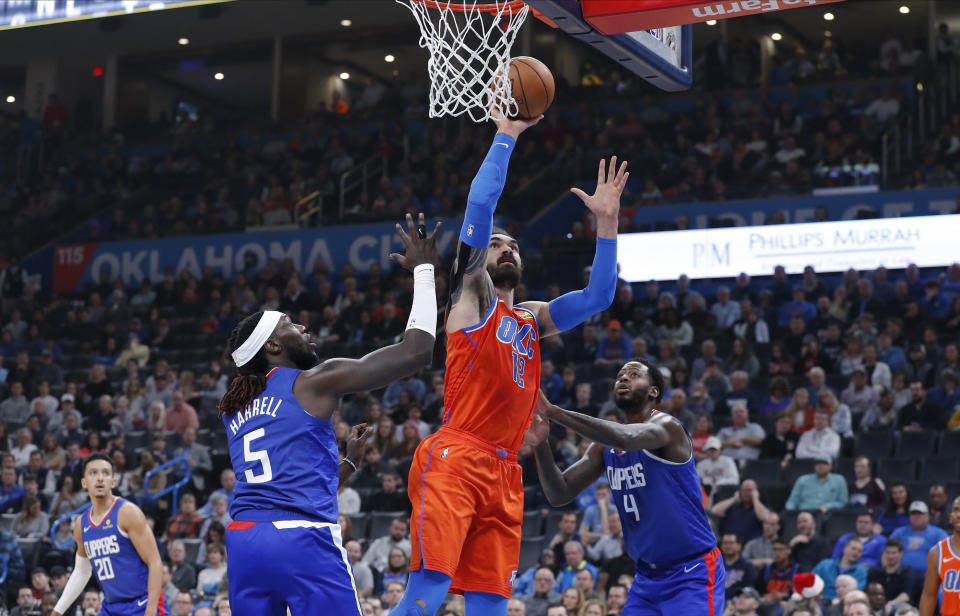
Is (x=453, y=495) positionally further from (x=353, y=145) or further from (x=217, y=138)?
(x=217, y=138)

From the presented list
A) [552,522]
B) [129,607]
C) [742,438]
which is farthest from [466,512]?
[742,438]

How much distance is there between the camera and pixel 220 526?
1377cm

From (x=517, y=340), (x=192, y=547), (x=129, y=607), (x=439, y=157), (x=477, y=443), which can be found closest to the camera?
(x=477, y=443)

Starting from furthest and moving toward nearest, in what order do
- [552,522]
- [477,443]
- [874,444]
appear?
[552,522]
[874,444]
[477,443]

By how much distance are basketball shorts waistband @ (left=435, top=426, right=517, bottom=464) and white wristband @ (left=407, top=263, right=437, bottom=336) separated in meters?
0.72

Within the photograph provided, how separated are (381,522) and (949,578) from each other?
7.24 meters

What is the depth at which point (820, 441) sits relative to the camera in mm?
12992

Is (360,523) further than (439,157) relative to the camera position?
No

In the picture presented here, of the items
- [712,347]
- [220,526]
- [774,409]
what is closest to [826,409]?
[774,409]

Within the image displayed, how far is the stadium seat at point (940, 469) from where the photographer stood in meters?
12.4

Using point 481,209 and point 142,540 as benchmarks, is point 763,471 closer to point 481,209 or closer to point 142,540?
point 142,540

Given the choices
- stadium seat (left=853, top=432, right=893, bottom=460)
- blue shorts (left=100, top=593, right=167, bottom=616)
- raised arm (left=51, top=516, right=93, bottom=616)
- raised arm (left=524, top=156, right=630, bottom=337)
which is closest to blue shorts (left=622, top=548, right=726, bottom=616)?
raised arm (left=524, top=156, right=630, bottom=337)

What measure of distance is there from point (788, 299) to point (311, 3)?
15094 mm

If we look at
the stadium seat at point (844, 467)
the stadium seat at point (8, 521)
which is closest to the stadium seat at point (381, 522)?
the stadium seat at point (844, 467)
